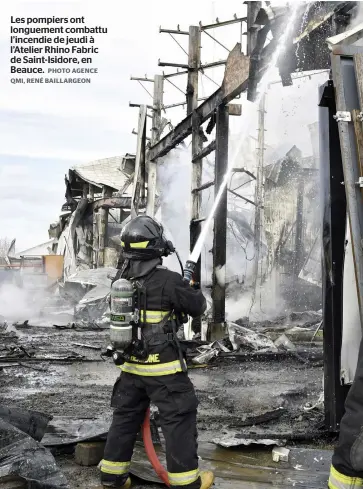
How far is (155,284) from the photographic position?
11.2 feet

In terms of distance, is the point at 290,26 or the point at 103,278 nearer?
the point at 290,26

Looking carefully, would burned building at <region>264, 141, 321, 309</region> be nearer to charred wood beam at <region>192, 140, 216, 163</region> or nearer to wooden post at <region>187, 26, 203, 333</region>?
wooden post at <region>187, 26, 203, 333</region>

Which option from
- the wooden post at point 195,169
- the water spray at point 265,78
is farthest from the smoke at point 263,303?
the water spray at point 265,78

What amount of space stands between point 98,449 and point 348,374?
199cm

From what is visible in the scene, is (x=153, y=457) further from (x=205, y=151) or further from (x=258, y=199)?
(x=258, y=199)

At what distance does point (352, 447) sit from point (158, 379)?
132 cm

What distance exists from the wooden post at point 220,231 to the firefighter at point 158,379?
18.1ft

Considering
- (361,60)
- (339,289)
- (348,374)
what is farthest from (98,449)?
(361,60)

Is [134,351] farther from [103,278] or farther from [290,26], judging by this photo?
[103,278]

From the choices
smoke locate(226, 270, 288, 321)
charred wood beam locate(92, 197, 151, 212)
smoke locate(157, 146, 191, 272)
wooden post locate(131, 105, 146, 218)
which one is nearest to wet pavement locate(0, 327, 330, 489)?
wooden post locate(131, 105, 146, 218)

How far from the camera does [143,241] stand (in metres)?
3.47

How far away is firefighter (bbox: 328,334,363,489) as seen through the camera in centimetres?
239

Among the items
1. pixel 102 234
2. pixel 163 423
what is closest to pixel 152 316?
pixel 163 423

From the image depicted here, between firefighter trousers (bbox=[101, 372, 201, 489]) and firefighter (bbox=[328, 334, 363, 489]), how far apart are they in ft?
3.29
